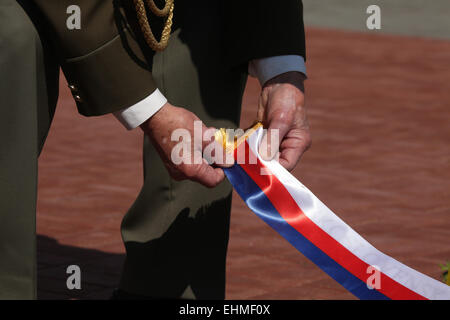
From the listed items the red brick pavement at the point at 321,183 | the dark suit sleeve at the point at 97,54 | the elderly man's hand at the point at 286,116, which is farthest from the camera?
the red brick pavement at the point at 321,183

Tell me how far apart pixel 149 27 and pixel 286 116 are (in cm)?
42

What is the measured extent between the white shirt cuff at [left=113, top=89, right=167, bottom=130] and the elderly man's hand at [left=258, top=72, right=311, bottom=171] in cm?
32

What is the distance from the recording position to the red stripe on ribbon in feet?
8.57

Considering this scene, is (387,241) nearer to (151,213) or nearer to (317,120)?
(151,213)

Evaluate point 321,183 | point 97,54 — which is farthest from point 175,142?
point 321,183

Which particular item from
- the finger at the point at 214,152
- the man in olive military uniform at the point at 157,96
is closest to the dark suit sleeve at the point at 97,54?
the man in olive military uniform at the point at 157,96

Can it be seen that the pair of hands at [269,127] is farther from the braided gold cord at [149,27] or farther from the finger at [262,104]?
the braided gold cord at [149,27]

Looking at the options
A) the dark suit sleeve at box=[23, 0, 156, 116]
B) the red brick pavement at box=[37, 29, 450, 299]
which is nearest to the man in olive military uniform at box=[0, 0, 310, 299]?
the dark suit sleeve at box=[23, 0, 156, 116]

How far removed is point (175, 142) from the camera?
2.51 metres

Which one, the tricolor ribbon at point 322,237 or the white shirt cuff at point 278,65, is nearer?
the tricolor ribbon at point 322,237

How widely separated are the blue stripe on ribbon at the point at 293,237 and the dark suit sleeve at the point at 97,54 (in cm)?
33

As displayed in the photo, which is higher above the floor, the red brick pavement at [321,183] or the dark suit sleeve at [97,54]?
the dark suit sleeve at [97,54]

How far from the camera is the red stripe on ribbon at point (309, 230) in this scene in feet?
8.57

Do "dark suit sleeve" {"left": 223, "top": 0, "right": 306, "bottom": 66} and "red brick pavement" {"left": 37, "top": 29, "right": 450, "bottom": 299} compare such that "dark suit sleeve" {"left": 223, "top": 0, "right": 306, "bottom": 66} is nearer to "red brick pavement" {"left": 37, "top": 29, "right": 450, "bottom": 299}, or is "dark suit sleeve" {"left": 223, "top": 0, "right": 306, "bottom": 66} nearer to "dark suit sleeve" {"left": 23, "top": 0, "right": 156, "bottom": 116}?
"dark suit sleeve" {"left": 23, "top": 0, "right": 156, "bottom": 116}
